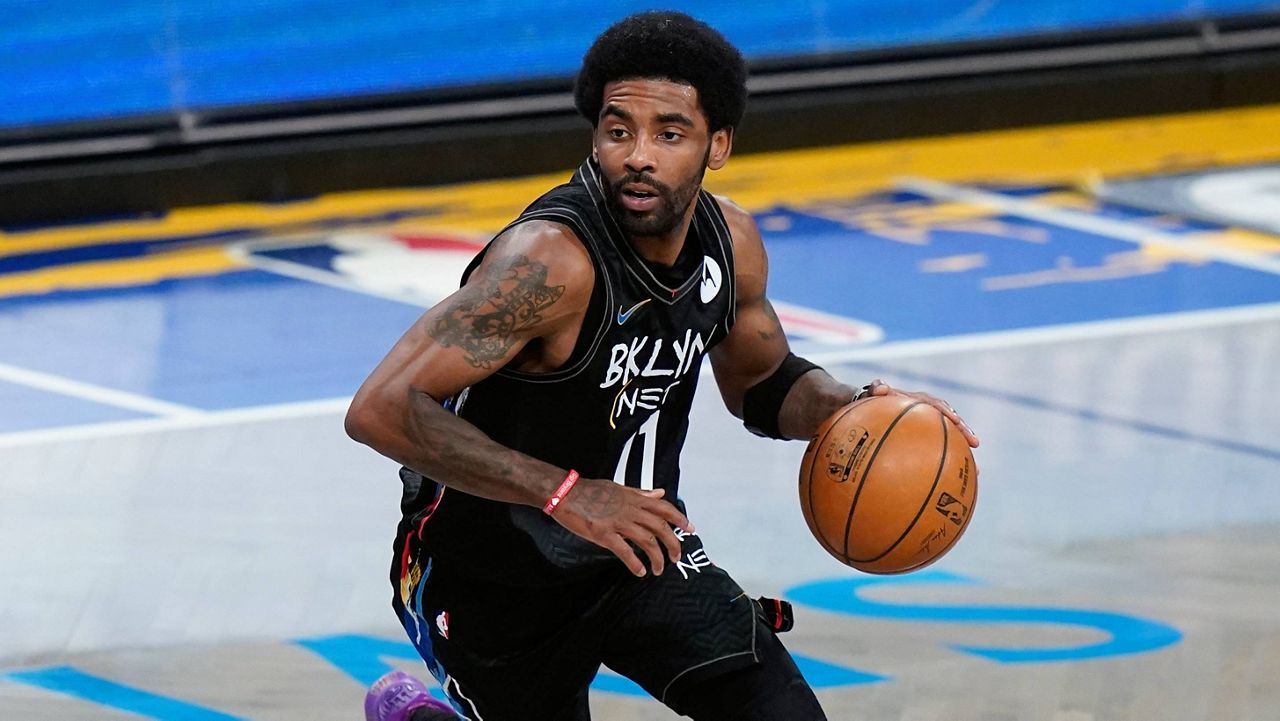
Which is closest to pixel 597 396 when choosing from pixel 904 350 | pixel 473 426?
pixel 473 426

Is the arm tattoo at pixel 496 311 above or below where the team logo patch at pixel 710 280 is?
below

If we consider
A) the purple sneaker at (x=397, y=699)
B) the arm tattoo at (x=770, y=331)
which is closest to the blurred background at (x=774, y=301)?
the purple sneaker at (x=397, y=699)

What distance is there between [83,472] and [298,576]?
1.30 metres

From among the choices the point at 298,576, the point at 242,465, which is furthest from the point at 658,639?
the point at 242,465

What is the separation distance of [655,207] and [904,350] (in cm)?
440

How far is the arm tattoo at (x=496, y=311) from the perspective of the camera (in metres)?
3.51

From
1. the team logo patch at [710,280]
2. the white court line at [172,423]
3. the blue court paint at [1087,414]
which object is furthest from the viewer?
the white court line at [172,423]

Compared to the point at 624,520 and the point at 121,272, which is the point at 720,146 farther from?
the point at 121,272

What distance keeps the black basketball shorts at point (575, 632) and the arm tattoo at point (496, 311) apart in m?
0.63

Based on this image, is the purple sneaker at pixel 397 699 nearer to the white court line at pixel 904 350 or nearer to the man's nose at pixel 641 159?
the man's nose at pixel 641 159

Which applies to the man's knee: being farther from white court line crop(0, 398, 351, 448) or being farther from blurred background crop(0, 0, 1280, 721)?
white court line crop(0, 398, 351, 448)

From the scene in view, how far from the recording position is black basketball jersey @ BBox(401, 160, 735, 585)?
373 centimetres

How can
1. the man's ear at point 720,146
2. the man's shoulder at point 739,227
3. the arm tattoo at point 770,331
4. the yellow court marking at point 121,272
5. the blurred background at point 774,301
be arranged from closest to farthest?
1. the man's ear at point 720,146
2. the man's shoulder at point 739,227
3. the arm tattoo at point 770,331
4. the blurred background at point 774,301
5. the yellow court marking at point 121,272

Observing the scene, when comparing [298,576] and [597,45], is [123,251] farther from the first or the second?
[597,45]
